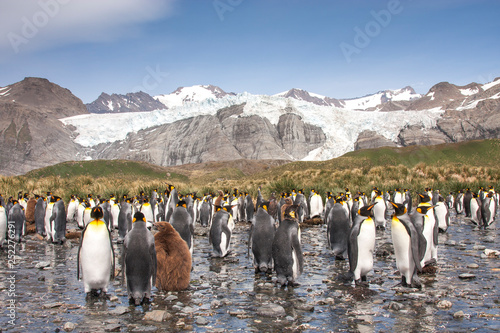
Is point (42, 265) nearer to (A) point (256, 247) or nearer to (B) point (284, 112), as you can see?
(A) point (256, 247)

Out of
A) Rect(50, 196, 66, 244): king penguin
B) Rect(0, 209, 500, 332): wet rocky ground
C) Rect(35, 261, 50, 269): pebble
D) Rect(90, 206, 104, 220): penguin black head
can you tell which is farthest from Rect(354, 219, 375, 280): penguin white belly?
Rect(50, 196, 66, 244): king penguin

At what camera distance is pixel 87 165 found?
148 feet

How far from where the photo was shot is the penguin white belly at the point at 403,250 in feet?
21.1

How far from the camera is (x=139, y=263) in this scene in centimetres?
550

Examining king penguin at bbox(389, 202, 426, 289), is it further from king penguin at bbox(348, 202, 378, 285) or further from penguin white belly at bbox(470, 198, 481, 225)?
penguin white belly at bbox(470, 198, 481, 225)

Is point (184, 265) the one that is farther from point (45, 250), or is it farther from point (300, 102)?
point (300, 102)

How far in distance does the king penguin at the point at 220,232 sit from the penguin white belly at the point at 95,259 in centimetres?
319

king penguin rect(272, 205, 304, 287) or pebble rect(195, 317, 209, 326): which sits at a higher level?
king penguin rect(272, 205, 304, 287)

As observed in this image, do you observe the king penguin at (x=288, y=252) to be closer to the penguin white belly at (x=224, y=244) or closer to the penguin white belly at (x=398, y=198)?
the penguin white belly at (x=224, y=244)

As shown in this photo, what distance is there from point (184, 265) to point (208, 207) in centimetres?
Result: 992

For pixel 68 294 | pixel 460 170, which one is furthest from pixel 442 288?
pixel 460 170

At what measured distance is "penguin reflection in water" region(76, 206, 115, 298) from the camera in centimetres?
584

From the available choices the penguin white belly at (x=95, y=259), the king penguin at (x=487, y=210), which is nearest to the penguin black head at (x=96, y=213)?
the penguin white belly at (x=95, y=259)

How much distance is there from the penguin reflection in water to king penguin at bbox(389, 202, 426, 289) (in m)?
4.49
